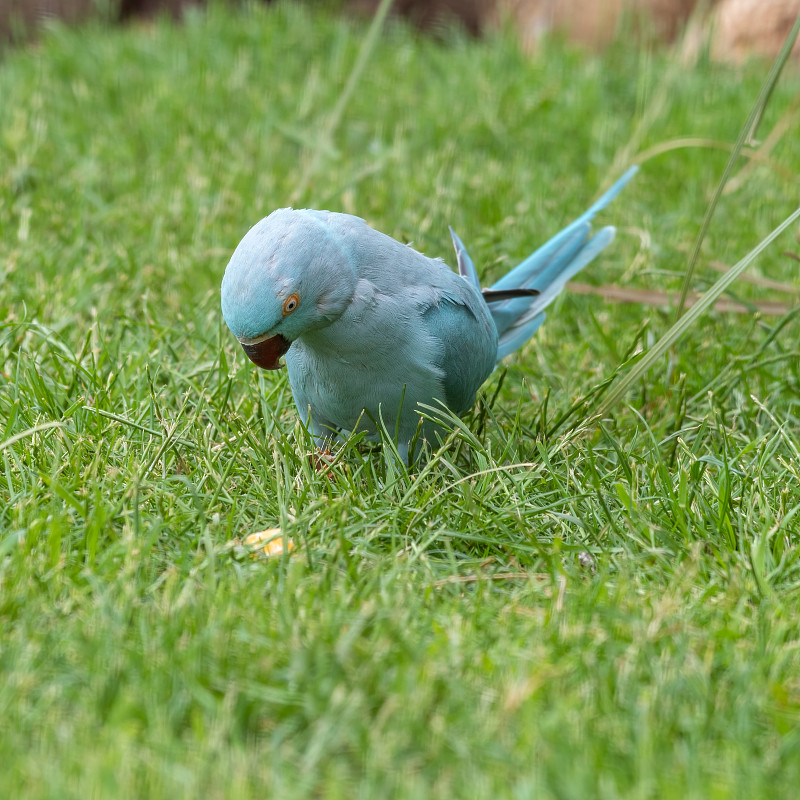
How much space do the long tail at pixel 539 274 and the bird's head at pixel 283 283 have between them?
28.2 inches

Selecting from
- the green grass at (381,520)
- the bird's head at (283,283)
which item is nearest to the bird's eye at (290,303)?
the bird's head at (283,283)

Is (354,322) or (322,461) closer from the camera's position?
(354,322)

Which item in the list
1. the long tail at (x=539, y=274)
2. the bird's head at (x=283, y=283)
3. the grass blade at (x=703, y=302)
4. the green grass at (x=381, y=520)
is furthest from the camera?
the long tail at (x=539, y=274)

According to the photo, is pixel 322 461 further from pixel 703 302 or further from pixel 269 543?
pixel 703 302

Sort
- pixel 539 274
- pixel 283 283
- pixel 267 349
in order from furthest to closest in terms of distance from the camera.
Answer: pixel 539 274 → pixel 267 349 → pixel 283 283

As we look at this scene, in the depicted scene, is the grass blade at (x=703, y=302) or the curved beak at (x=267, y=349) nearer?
the curved beak at (x=267, y=349)

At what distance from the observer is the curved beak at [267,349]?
204 cm

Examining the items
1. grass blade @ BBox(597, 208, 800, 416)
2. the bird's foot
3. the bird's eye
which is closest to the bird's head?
the bird's eye

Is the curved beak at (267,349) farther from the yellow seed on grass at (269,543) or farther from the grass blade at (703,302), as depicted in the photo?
the grass blade at (703,302)

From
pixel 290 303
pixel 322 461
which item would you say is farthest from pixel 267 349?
pixel 322 461

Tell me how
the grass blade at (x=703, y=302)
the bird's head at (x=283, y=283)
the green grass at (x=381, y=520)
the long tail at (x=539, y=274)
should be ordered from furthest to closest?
the long tail at (x=539, y=274) < the grass blade at (x=703, y=302) < the bird's head at (x=283, y=283) < the green grass at (x=381, y=520)

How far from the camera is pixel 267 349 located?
2.06m

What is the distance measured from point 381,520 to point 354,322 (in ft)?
1.39

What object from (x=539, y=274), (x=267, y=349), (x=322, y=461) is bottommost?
(x=322, y=461)
